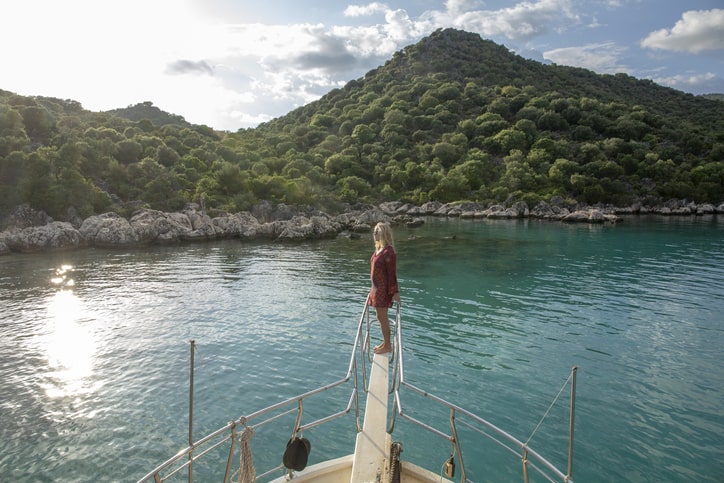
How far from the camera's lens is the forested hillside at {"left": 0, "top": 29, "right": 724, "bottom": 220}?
48250 millimetres

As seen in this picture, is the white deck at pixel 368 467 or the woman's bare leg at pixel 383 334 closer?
the white deck at pixel 368 467

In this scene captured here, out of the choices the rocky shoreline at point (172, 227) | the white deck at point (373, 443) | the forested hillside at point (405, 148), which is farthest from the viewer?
the forested hillside at point (405, 148)

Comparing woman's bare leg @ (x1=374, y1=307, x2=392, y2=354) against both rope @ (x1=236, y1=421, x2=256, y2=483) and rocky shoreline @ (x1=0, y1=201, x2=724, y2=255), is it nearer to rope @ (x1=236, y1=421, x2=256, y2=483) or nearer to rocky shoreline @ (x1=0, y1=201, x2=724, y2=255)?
rope @ (x1=236, y1=421, x2=256, y2=483)

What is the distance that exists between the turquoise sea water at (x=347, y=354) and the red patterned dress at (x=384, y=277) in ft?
9.47

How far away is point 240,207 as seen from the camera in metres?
51.8

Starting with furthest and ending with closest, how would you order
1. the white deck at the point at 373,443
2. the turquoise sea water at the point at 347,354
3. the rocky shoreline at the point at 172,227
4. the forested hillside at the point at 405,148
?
the forested hillside at the point at 405,148, the rocky shoreline at the point at 172,227, the turquoise sea water at the point at 347,354, the white deck at the point at 373,443

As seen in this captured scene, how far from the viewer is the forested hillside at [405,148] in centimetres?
4825

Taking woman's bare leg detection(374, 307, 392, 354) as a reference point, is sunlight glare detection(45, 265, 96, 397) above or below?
below

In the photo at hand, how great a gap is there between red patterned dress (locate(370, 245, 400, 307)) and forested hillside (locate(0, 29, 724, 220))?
42.7 metres

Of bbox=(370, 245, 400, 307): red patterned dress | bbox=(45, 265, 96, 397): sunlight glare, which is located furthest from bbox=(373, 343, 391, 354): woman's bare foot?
bbox=(45, 265, 96, 397): sunlight glare

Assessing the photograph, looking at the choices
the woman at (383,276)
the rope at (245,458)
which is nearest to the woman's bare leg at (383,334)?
the woman at (383,276)

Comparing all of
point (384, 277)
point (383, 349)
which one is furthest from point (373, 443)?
point (384, 277)

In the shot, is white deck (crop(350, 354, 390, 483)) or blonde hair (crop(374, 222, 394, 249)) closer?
white deck (crop(350, 354, 390, 483))

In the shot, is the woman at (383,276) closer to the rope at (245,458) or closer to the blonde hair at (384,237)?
the blonde hair at (384,237)
